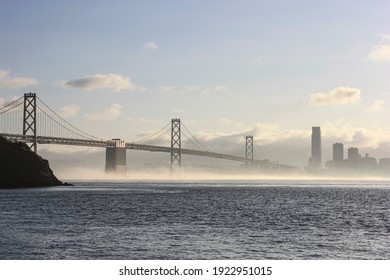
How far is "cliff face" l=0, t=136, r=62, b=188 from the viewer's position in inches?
3999

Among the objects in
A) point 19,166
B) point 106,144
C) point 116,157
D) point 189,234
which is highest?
point 106,144

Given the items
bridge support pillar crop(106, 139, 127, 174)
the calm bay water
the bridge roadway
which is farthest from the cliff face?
the calm bay water

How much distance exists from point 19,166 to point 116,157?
27.4 metres

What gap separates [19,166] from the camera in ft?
341

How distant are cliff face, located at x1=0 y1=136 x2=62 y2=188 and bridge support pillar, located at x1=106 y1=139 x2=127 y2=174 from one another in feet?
68.5

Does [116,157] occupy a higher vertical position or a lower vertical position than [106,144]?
lower

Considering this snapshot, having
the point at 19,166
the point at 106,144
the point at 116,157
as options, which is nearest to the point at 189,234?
the point at 19,166

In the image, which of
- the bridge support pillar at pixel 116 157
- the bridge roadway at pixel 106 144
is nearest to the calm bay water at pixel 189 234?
the bridge roadway at pixel 106 144

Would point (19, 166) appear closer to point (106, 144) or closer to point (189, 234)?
point (106, 144)

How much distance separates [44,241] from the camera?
112ft

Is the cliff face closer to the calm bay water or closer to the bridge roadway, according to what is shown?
the bridge roadway

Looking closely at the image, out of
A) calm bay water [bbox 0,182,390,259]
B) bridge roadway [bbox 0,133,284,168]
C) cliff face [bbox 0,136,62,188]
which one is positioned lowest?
calm bay water [bbox 0,182,390,259]

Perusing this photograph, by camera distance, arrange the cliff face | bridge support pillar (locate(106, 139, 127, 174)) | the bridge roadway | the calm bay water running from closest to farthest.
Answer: the calm bay water → the cliff face → the bridge roadway → bridge support pillar (locate(106, 139, 127, 174))
